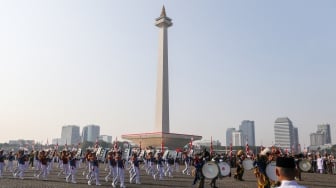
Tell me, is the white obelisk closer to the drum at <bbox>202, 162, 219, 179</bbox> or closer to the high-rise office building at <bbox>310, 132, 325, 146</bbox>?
the drum at <bbox>202, 162, 219, 179</bbox>

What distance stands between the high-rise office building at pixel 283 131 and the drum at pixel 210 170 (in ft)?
526

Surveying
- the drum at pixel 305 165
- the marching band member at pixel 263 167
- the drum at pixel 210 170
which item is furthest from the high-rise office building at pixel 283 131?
the drum at pixel 210 170

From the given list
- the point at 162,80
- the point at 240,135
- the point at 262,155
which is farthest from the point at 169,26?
the point at 240,135

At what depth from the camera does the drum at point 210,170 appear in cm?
1334

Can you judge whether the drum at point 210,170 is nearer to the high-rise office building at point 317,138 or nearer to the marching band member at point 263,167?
the marching band member at point 263,167

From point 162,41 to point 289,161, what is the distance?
71.8 meters

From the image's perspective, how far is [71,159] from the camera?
19.6m

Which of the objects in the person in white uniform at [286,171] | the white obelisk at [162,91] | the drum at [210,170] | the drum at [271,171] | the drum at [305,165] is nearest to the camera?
the person in white uniform at [286,171]

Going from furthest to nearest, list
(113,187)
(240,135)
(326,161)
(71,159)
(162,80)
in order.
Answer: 1. (240,135)
2. (162,80)
3. (326,161)
4. (71,159)
5. (113,187)

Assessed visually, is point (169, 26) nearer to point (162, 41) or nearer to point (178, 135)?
point (162, 41)

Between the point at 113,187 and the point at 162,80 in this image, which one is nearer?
the point at 113,187

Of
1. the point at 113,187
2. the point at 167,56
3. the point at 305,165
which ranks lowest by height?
the point at 113,187

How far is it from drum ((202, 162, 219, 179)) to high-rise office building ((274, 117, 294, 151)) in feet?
526

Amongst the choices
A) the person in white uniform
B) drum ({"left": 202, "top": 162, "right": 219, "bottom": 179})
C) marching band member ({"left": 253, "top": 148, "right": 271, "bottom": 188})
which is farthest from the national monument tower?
the person in white uniform
